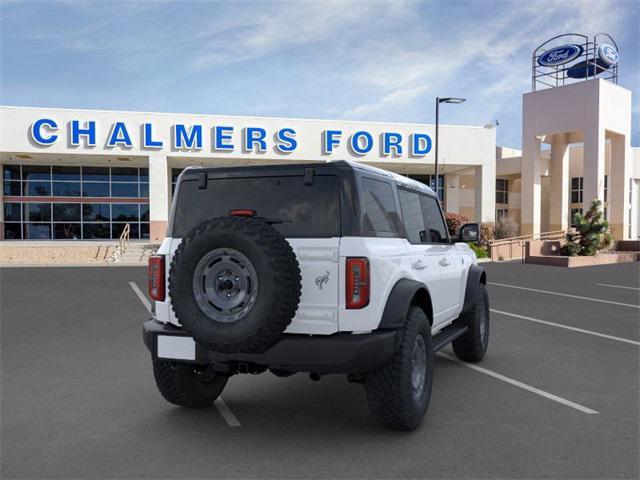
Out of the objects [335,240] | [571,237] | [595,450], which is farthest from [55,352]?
Result: [571,237]

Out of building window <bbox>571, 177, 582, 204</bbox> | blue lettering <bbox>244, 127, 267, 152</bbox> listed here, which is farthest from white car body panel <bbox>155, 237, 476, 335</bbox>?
building window <bbox>571, 177, 582, 204</bbox>

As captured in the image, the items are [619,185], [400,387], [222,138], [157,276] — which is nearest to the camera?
[400,387]

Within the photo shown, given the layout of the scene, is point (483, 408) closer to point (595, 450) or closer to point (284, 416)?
point (595, 450)

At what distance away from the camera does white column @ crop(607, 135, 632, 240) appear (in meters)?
34.1

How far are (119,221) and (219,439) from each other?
109 ft

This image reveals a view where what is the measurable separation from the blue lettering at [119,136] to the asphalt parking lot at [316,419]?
23.7m

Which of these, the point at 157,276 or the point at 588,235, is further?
the point at 588,235

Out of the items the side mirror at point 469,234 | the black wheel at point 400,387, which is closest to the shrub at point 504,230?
the side mirror at point 469,234

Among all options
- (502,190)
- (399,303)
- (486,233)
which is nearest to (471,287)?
(399,303)

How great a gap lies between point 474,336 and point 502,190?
42.3 metres

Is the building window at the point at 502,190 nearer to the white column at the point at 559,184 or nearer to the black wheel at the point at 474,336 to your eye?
the white column at the point at 559,184

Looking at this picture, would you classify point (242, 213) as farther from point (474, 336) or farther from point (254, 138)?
point (254, 138)

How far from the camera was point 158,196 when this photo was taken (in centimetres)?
3183

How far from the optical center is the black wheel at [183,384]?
15.6 feet
